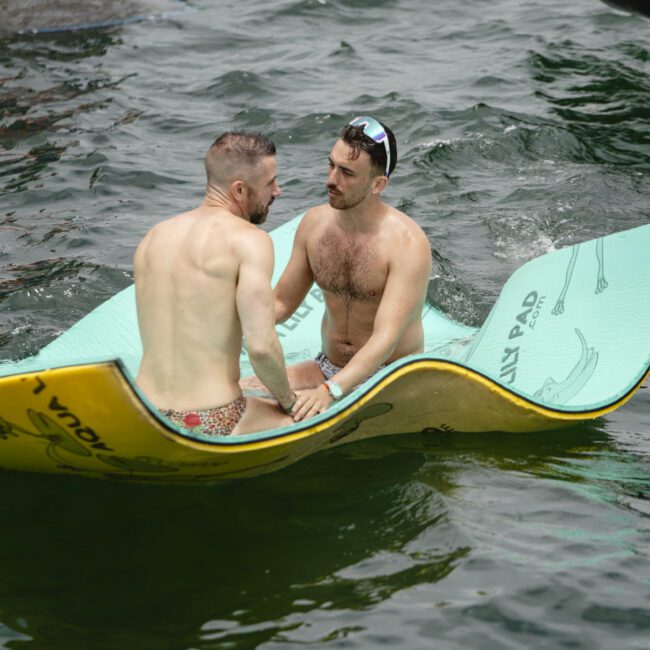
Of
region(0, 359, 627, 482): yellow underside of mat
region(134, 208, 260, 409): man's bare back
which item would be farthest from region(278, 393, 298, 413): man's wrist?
region(134, 208, 260, 409): man's bare back

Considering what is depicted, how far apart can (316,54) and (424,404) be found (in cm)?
792

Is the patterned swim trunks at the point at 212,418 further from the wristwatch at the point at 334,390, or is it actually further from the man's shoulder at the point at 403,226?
the man's shoulder at the point at 403,226

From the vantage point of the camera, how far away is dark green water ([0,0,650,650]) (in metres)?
3.79

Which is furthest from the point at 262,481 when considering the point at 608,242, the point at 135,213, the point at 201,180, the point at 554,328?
the point at 201,180

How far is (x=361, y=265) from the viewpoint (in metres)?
4.93

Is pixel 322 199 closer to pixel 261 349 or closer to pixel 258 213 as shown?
pixel 258 213

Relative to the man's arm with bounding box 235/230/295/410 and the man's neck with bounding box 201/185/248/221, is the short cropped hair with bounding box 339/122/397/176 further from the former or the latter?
the man's arm with bounding box 235/230/295/410

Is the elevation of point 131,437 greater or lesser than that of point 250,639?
greater

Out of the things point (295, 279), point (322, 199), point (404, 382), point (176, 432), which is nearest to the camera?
point (176, 432)

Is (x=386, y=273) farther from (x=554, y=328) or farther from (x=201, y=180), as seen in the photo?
(x=201, y=180)

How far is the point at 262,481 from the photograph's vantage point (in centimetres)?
464

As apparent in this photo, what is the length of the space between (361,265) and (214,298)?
1047mm

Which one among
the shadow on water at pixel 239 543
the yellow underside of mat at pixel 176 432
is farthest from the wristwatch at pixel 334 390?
the shadow on water at pixel 239 543

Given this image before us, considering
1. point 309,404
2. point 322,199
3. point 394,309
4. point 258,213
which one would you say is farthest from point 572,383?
point 322,199
